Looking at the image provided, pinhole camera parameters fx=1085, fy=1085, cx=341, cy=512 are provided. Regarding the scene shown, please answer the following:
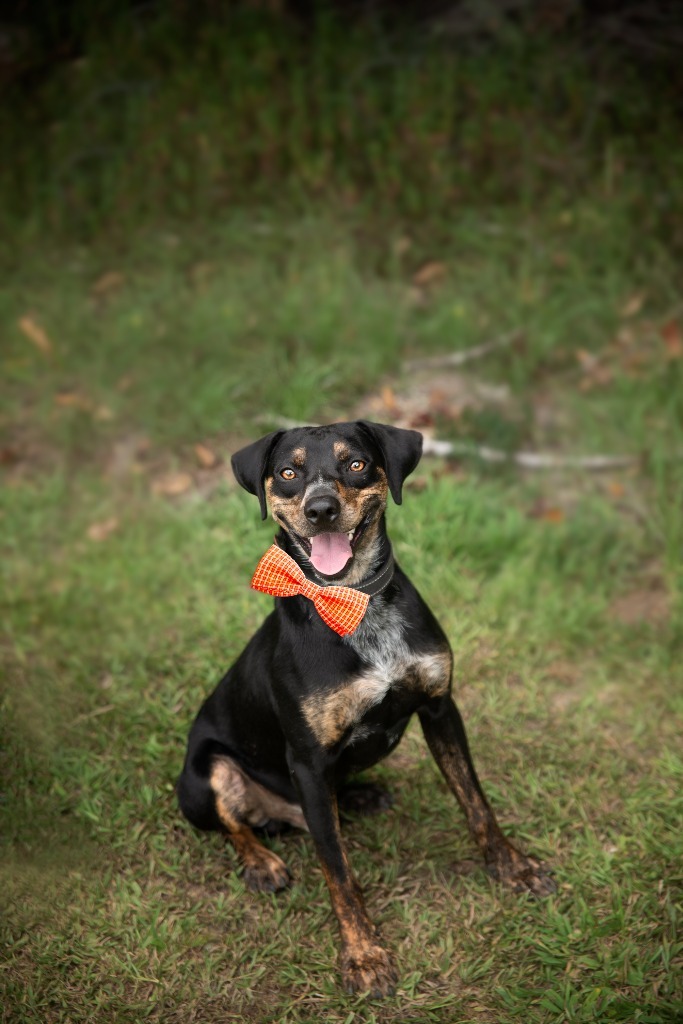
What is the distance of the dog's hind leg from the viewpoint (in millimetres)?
4055

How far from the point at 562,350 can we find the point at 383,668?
438 cm

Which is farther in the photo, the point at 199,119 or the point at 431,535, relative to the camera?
the point at 199,119

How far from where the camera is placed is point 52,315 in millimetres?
7887

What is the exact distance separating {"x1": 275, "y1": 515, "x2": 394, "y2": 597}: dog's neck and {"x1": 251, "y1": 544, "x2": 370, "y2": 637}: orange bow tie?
0.05 m

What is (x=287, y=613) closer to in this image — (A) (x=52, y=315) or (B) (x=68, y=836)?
(B) (x=68, y=836)

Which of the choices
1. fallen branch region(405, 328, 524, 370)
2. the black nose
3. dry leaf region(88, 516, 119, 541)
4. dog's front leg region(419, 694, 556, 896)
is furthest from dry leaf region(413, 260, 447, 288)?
the black nose

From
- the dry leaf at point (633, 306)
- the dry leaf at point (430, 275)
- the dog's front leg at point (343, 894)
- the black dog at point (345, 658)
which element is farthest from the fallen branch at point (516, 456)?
the dog's front leg at point (343, 894)

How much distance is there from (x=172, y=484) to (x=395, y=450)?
332 centimetres

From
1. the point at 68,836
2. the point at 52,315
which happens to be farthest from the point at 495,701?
the point at 52,315

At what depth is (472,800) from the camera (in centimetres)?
392

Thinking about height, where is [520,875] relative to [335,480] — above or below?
below

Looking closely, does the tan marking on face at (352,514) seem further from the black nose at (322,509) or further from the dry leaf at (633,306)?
the dry leaf at (633,306)

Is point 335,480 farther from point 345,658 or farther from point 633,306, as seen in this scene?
point 633,306

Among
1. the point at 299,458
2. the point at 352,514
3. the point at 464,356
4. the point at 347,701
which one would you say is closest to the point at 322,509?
the point at 352,514
